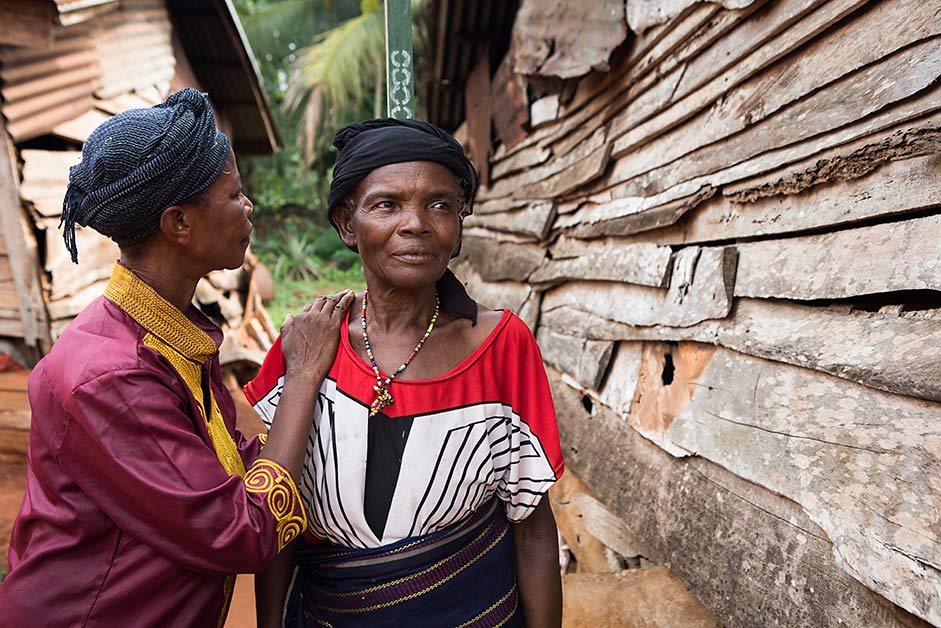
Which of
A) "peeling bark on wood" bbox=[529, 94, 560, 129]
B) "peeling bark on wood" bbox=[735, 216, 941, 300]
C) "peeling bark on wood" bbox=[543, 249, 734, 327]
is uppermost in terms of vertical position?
"peeling bark on wood" bbox=[529, 94, 560, 129]

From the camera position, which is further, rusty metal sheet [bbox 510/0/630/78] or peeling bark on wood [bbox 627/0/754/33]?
rusty metal sheet [bbox 510/0/630/78]

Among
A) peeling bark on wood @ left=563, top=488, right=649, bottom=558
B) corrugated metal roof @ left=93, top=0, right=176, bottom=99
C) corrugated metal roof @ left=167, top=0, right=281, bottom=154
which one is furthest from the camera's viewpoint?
corrugated metal roof @ left=167, top=0, right=281, bottom=154

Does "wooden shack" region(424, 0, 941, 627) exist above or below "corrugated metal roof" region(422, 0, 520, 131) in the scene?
below

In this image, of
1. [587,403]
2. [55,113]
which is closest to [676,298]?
[587,403]

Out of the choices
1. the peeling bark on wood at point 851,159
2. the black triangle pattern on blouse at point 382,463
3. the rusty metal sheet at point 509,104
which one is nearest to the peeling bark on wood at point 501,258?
the rusty metal sheet at point 509,104

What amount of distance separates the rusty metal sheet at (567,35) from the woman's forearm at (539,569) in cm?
241

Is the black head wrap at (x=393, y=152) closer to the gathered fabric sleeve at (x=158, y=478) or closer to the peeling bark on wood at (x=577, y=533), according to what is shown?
the gathered fabric sleeve at (x=158, y=478)

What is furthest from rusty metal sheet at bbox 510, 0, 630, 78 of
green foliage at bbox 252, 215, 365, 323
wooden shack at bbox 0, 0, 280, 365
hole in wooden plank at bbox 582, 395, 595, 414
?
green foliage at bbox 252, 215, 365, 323

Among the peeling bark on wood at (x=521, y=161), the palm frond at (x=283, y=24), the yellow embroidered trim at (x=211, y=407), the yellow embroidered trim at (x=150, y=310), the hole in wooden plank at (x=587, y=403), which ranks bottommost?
the hole in wooden plank at (x=587, y=403)

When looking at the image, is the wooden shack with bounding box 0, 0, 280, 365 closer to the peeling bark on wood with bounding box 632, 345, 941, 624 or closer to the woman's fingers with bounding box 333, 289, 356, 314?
the woman's fingers with bounding box 333, 289, 356, 314

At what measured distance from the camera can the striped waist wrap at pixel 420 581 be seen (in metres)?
1.45

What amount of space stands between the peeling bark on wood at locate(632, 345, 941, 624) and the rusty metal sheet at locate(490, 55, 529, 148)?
288cm

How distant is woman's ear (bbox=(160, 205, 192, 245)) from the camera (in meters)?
1.36

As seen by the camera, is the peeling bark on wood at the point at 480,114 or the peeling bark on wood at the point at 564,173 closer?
the peeling bark on wood at the point at 564,173
